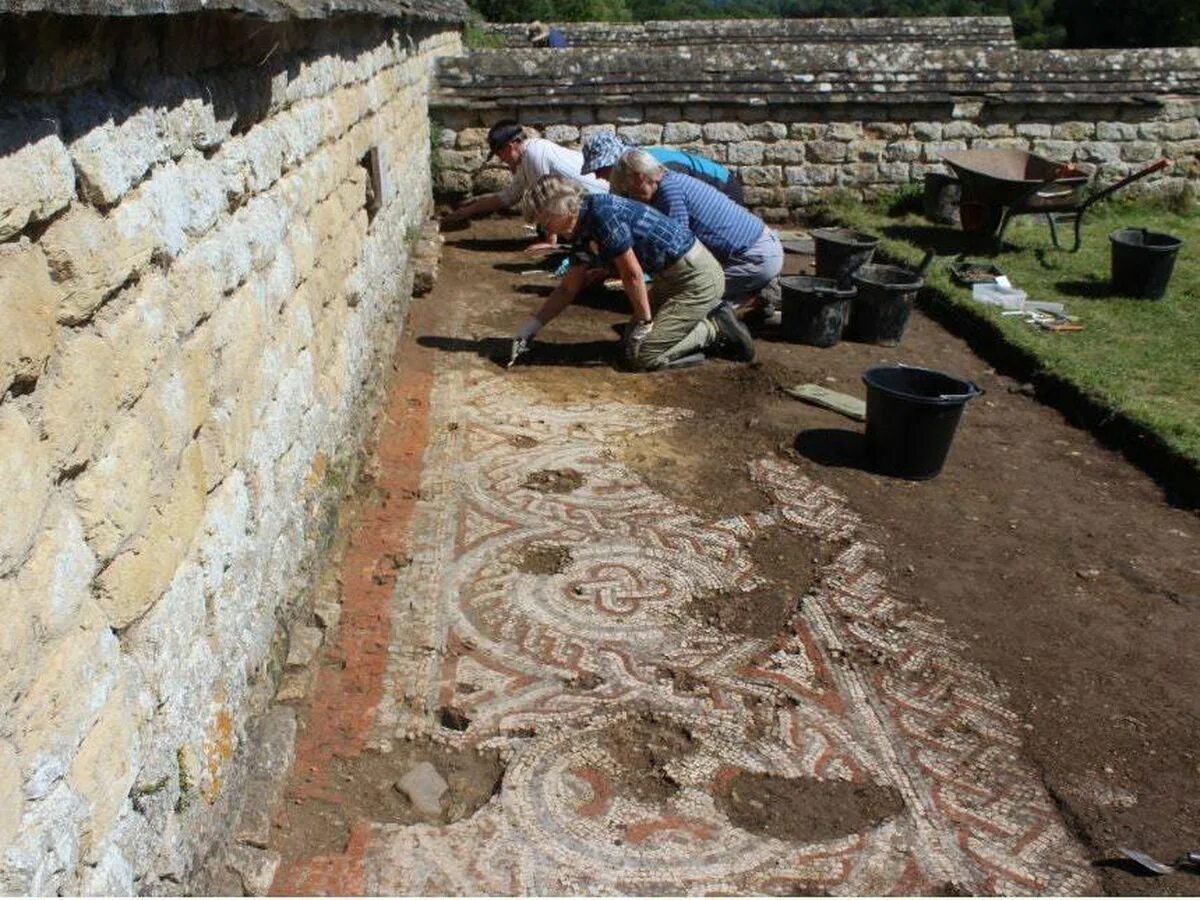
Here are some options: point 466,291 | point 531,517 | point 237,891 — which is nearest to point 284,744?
point 237,891

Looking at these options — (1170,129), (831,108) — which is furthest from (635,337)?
(1170,129)

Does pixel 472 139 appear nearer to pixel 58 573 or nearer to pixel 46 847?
pixel 58 573

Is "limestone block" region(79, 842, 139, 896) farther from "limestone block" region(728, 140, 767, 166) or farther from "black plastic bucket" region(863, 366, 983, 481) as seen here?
"limestone block" region(728, 140, 767, 166)

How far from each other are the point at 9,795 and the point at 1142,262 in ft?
33.6

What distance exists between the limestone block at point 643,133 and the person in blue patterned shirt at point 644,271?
518 centimetres

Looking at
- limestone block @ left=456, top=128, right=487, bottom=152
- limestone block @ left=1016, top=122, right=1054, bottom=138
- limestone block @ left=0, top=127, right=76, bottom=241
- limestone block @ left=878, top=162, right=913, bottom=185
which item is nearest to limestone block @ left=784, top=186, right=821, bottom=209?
limestone block @ left=878, top=162, right=913, bottom=185

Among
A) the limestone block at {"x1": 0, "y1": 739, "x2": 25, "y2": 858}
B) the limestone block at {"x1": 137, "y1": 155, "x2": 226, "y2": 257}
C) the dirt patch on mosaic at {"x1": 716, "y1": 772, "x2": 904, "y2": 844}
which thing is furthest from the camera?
the dirt patch on mosaic at {"x1": 716, "y1": 772, "x2": 904, "y2": 844}

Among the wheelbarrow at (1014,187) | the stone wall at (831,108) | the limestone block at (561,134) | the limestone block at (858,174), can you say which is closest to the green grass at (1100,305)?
the limestone block at (858,174)

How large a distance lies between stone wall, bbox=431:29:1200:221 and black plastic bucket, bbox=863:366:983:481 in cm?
727

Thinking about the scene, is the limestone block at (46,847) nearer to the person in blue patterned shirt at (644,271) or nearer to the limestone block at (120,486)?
the limestone block at (120,486)

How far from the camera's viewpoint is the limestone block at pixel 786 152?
13.0 m

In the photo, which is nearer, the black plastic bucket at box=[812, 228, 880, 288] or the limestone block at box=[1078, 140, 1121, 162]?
the black plastic bucket at box=[812, 228, 880, 288]

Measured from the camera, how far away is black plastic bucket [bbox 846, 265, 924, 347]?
843 centimetres

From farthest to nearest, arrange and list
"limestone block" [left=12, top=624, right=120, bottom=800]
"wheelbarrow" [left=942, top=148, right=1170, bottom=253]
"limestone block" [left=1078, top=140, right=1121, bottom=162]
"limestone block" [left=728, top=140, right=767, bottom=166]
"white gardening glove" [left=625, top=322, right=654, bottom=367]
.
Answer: "limestone block" [left=1078, top=140, right=1121, bottom=162]
"limestone block" [left=728, top=140, right=767, bottom=166]
"wheelbarrow" [left=942, top=148, right=1170, bottom=253]
"white gardening glove" [left=625, top=322, right=654, bottom=367]
"limestone block" [left=12, top=624, right=120, bottom=800]
